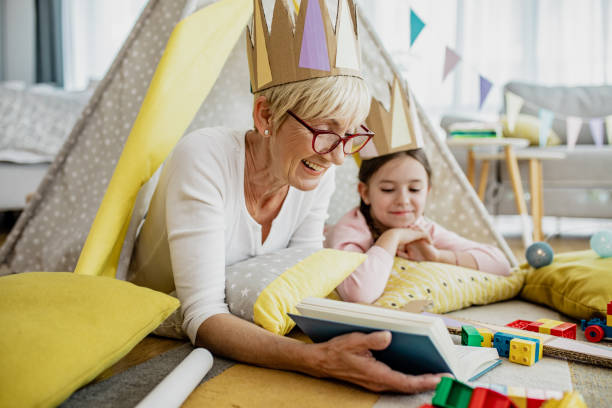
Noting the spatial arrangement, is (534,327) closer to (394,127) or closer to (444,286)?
(444,286)

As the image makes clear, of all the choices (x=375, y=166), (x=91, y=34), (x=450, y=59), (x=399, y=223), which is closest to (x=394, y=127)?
(x=375, y=166)

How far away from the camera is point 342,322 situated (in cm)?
79

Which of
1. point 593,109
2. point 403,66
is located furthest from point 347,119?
point 593,109

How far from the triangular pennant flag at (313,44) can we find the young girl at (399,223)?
0.58 meters

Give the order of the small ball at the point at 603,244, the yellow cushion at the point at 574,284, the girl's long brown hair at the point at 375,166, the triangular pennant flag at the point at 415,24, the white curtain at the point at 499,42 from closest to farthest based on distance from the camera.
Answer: the yellow cushion at the point at 574,284 < the small ball at the point at 603,244 < the girl's long brown hair at the point at 375,166 < the triangular pennant flag at the point at 415,24 < the white curtain at the point at 499,42

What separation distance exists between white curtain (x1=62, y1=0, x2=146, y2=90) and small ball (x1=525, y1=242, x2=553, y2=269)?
4540 millimetres

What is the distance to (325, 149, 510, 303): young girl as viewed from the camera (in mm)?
1500

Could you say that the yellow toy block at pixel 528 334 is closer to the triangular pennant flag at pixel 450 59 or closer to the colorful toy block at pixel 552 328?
the colorful toy block at pixel 552 328

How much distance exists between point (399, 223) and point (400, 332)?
790mm

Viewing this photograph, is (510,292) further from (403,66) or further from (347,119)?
(403,66)

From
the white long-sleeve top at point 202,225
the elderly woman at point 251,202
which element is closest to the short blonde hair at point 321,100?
the elderly woman at point 251,202

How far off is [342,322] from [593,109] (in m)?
3.24

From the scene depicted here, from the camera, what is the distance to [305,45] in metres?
1.01

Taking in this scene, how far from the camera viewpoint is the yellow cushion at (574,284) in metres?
1.25
